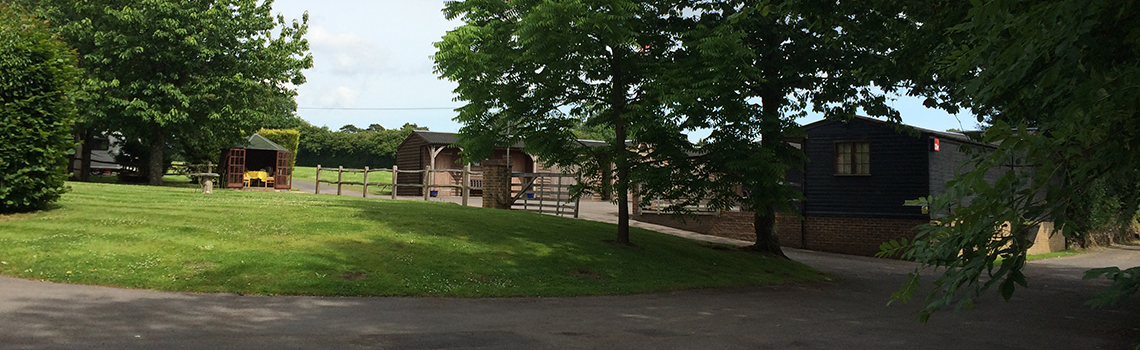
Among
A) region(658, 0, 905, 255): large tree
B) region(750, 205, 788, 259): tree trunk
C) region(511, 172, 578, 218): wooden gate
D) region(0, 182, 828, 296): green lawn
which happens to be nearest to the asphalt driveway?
region(0, 182, 828, 296): green lawn

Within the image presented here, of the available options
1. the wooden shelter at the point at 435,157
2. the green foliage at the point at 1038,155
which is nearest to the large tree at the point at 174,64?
the wooden shelter at the point at 435,157

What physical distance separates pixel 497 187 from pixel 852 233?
455 inches

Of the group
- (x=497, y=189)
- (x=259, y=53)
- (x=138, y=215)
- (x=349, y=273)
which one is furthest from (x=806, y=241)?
(x=259, y=53)

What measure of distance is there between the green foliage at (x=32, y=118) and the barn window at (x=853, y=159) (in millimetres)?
21341

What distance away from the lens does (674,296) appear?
38.8ft

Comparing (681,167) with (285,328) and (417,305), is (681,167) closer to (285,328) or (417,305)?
(417,305)

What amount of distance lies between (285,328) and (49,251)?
6072 millimetres

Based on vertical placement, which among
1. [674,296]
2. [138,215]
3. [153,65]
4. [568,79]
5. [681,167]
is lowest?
[674,296]

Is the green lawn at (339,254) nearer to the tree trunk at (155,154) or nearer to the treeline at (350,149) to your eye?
the tree trunk at (155,154)

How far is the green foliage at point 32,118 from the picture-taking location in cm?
1334

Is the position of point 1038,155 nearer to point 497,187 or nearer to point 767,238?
point 767,238

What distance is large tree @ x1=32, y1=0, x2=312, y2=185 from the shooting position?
28656mm

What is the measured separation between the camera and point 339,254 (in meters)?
12.2

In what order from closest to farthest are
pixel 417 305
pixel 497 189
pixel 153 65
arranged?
1. pixel 417 305
2. pixel 497 189
3. pixel 153 65
